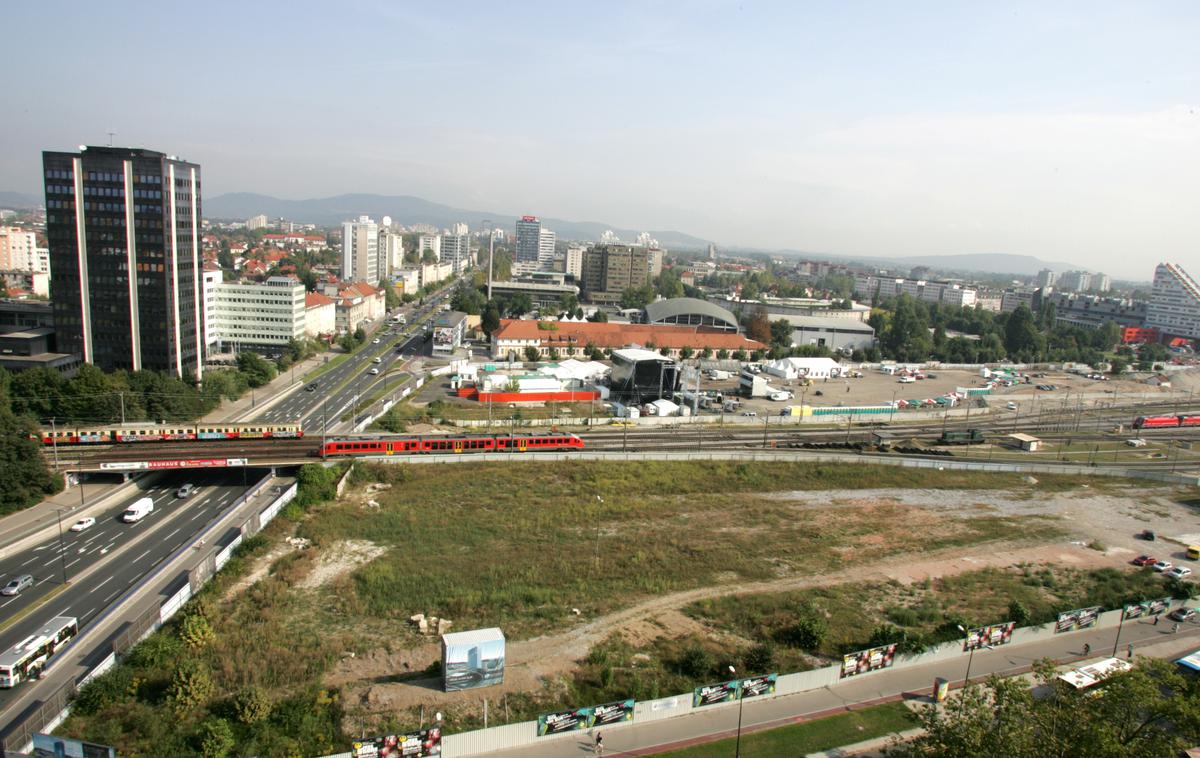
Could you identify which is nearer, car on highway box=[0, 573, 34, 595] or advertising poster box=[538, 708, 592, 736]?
advertising poster box=[538, 708, 592, 736]

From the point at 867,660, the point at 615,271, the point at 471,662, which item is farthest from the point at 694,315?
the point at 471,662

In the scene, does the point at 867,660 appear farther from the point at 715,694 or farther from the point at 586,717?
the point at 586,717

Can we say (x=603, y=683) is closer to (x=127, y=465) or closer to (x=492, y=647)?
(x=492, y=647)

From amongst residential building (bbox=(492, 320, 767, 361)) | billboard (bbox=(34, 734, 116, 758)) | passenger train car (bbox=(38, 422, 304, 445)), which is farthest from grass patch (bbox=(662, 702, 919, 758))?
residential building (bbox=(492, 320, 767, 361))

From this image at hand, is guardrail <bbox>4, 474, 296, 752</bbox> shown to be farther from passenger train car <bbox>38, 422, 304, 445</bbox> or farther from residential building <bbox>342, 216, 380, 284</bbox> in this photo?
residential building <bbox>342, 216, 380, 284</bbox>

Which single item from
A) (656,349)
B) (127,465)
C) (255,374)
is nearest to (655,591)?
(127,465)

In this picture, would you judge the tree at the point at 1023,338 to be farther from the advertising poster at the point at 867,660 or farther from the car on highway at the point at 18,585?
the car on highway at the point at 18,585

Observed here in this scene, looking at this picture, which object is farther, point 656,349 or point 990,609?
point 656,349
